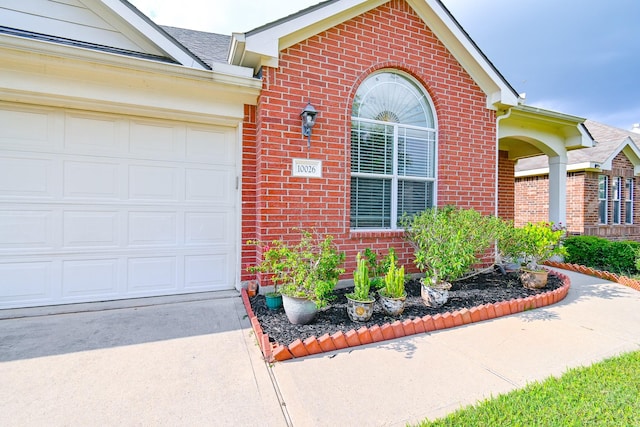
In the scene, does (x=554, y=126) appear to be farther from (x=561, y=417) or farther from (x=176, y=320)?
(x=176, y=320)

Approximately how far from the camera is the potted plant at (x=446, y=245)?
12.8 feet

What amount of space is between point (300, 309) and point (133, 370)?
159cm

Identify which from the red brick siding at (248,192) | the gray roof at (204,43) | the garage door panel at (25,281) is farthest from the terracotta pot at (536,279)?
the garage door panel at (25,281)

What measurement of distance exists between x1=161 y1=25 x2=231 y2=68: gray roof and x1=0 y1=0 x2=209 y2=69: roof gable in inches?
27.9

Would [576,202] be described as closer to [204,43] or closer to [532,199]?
[532,199]

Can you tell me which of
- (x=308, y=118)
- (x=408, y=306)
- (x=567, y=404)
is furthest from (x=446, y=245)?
(x=308, y=118)

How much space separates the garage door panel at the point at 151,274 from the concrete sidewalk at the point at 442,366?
101 inches

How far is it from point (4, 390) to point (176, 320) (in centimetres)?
149

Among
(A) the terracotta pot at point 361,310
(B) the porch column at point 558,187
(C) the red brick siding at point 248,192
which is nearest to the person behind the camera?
(A) the terracotta pot at point 361,310

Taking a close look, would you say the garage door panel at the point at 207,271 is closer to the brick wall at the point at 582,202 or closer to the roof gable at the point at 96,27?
the roof gable at the point at 96,27

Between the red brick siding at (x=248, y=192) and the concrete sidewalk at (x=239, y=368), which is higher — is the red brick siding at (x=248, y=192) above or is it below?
above

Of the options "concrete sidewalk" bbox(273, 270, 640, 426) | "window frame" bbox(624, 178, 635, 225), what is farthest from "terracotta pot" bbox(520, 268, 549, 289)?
"window frame" bbox(624, 178, 635, 225)

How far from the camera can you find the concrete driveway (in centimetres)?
205

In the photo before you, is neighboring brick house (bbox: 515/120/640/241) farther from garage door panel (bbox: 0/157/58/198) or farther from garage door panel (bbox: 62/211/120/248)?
garage door panel (bbox: 0/157/58/198)
